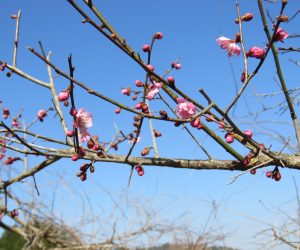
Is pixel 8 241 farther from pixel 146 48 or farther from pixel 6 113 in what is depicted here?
pixel 146 48

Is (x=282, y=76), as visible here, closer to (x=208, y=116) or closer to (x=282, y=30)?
(x=282, y=30)

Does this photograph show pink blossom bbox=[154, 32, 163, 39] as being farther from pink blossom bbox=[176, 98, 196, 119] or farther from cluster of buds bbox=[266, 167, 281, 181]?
cluster of buds bbox=[266, 167, 281, 181]

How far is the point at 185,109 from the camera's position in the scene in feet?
5.53

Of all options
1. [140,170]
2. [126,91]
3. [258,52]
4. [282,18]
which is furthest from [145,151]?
[282,18]

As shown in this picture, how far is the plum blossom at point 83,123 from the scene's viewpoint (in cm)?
186

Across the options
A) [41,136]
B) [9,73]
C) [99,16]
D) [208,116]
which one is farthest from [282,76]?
[9,73]

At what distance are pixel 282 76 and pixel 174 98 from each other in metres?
0.51

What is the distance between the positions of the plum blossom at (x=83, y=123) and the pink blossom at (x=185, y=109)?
0.44m

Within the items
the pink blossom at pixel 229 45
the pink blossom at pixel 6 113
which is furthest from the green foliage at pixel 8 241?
the pink blossom at pixel 229 45

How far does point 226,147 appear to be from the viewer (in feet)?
6.07

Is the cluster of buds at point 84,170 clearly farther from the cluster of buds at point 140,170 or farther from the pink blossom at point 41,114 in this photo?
the pink blossom at point 41,114

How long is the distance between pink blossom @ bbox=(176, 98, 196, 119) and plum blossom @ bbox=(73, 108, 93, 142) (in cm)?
44

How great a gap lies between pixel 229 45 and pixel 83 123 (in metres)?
0.77

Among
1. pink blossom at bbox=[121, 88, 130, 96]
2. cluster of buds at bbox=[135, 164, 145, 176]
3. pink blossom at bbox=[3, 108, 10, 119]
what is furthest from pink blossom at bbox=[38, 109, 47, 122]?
cluster of buds at bbox=[135, 164, 145, 176]
